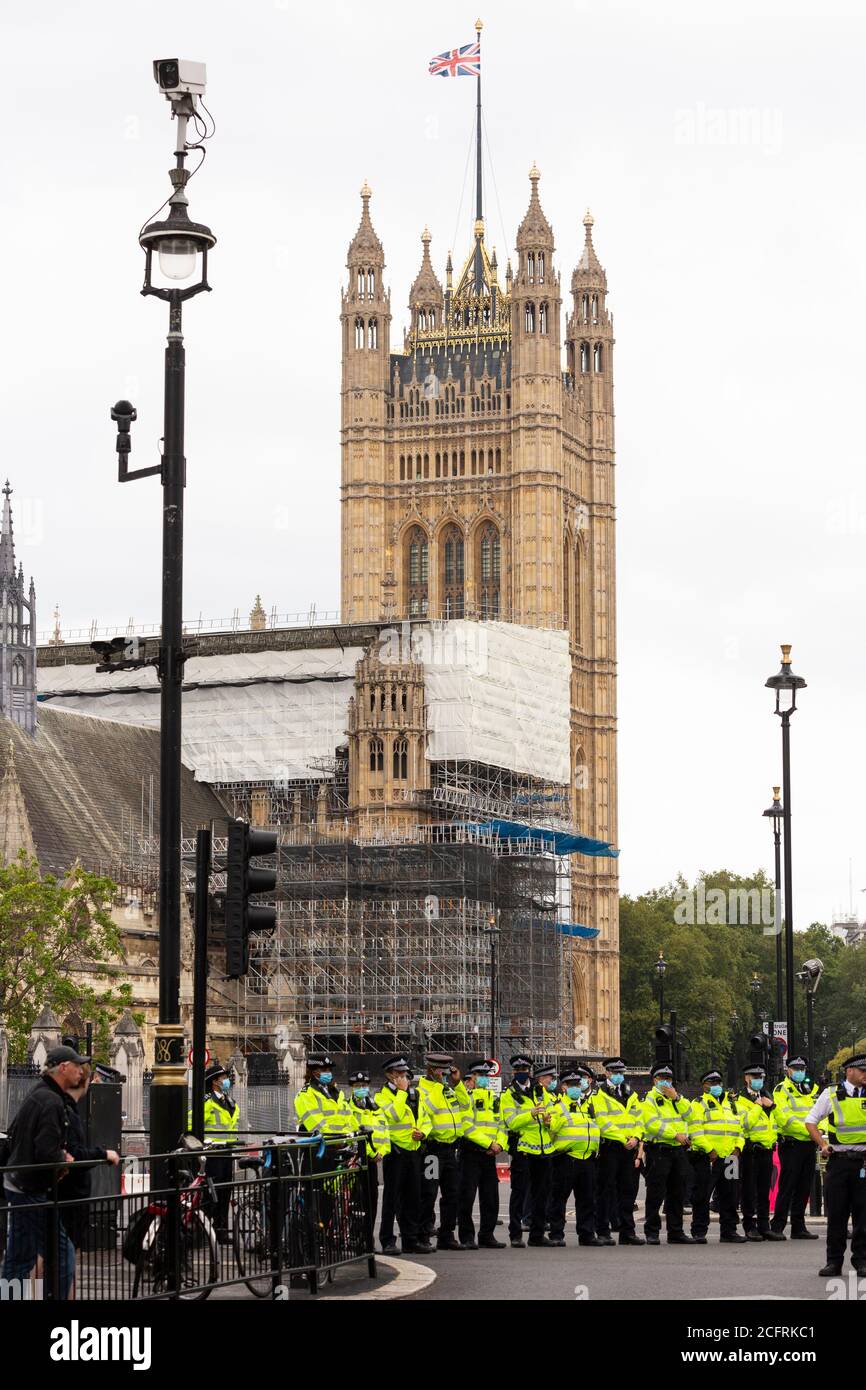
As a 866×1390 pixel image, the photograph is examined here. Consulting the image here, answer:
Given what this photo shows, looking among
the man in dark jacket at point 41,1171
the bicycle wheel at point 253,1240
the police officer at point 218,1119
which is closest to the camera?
the man in dark jacket at point 41,1171

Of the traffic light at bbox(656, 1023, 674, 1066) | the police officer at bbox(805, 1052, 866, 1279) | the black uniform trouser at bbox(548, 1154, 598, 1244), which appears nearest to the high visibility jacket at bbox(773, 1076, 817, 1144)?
the black uniform trouser at bbox(548, 1154, 598, 1244)

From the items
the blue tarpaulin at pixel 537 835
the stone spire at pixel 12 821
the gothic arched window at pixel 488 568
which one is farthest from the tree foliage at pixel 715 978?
the stone spire at pixel 12 821

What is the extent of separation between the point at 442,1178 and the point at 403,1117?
960 millimetres

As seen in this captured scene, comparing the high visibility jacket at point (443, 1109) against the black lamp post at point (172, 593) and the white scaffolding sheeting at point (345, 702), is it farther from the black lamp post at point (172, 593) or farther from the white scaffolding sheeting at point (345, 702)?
the white scaffolding sheeting at point (345, 702)

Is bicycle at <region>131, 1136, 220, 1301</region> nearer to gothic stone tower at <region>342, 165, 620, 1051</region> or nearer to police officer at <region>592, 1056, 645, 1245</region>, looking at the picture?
police officer at <region>592, 1056, 645, 1245</region>

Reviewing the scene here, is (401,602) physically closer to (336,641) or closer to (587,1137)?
(336,641)

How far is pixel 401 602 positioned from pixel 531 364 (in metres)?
12.1

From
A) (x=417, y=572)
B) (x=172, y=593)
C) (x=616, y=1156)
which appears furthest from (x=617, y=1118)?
(x=417, y=572)

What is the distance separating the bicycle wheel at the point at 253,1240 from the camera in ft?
49.2

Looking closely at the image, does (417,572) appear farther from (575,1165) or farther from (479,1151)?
(479,1151)

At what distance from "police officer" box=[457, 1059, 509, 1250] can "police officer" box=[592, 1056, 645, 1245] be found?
1.16 meters

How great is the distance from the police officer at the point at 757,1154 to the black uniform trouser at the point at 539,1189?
201 cm

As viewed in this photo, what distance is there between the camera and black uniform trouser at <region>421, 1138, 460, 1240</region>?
Result: 2062 centimetres
